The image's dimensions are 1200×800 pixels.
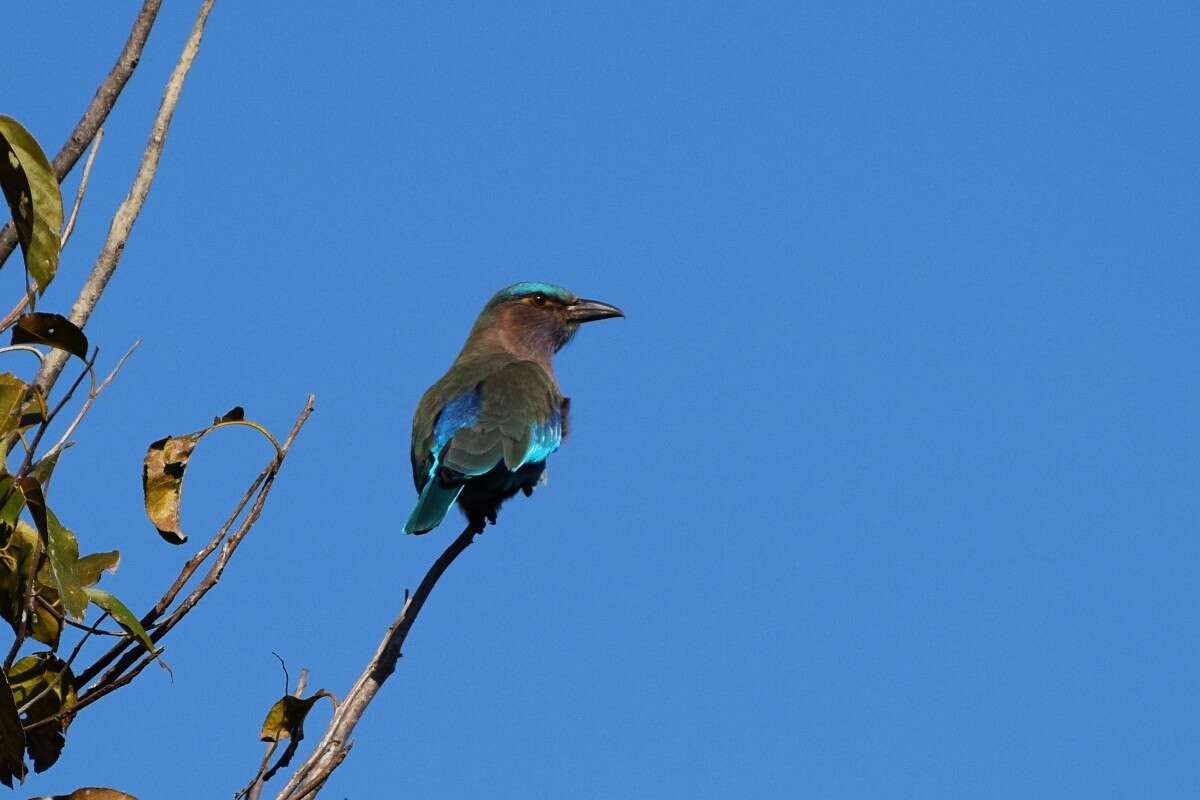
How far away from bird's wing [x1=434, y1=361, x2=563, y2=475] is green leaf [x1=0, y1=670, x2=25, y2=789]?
4111 millimetres

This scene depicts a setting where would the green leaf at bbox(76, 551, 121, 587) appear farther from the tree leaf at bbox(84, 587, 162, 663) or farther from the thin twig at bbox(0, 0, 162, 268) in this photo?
the thin twig at bbox(0, 0, 162, 268)

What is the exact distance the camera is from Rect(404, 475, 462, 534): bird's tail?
6070mm

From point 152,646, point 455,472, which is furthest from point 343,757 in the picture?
point 455,472

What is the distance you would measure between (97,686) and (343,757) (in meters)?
0.41

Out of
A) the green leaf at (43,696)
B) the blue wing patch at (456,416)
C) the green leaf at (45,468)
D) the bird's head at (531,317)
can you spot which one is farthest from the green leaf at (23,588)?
the bird's head at (531,317)

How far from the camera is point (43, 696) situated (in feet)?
7.90

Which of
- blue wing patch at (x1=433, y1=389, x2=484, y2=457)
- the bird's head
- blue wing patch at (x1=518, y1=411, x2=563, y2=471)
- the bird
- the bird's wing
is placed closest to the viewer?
the bird

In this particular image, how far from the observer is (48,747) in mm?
2451

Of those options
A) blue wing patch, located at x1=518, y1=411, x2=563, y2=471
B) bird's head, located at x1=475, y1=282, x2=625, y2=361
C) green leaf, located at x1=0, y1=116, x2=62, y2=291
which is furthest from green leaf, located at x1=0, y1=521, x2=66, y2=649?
bird's head, located at x1=475, y1=282, x2=625, y2=361

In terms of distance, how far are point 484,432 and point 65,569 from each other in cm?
442

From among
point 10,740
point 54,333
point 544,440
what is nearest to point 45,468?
point 54,333

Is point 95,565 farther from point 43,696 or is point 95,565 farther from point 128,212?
point 128,212

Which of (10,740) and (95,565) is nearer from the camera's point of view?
(10,740)

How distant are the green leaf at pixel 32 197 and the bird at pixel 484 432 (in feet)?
12.2
